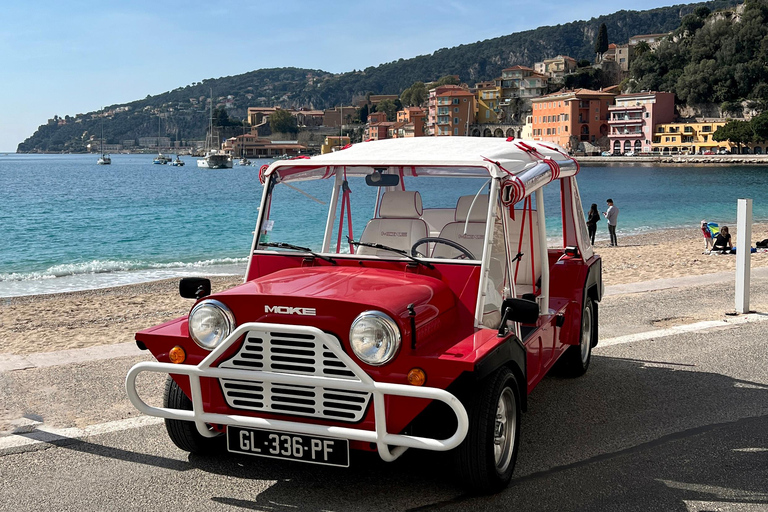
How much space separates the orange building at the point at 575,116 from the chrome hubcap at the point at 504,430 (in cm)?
14627

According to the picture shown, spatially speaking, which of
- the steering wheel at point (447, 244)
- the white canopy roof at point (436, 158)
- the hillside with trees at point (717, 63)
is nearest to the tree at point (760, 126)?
the hillside with trees at point (717, 63)

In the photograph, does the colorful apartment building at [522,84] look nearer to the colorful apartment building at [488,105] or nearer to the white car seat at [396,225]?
the colorful apartment building at [488,105]

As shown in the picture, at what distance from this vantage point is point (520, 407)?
502 centimetres

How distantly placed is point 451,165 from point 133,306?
1086cm

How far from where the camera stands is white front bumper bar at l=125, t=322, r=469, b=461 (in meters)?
4.08

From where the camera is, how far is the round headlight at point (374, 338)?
4270 mm

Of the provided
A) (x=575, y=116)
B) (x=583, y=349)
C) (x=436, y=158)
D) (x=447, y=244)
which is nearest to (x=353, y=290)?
(x=447, y=244)

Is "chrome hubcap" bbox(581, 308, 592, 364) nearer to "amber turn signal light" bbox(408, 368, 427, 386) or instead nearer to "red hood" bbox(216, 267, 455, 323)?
"red hood" bbox(216, 267, 455, 323)

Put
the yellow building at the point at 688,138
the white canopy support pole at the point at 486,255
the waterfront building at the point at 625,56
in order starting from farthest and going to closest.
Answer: the waterfront building at the point at 625,56, the yellow building at the point at 688,138, the white canopy support pole at the point at 486,255

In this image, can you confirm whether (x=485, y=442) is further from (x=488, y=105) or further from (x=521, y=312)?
(x=488, y=105)

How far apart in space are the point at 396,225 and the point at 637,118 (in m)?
147

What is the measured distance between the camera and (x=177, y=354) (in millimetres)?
4746

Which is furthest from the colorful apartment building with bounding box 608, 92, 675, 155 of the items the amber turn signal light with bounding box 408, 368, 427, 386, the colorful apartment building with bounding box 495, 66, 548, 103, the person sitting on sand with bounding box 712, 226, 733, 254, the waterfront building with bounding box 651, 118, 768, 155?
the amber turn signal light with bounding box 408, 368, 427, 386

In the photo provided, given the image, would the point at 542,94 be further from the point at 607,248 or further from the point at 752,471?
the point at 752,471
